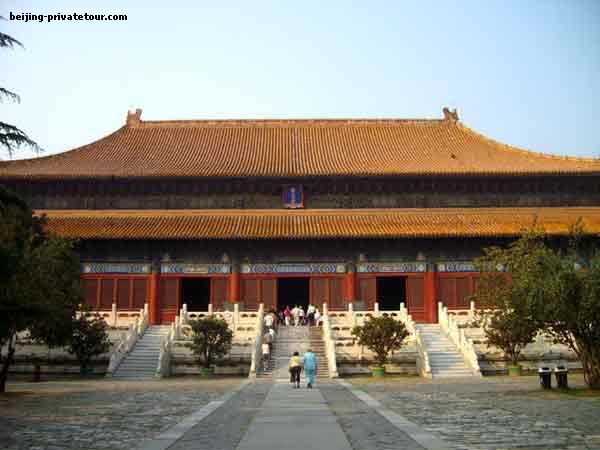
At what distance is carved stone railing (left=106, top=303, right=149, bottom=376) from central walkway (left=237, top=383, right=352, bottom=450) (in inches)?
387

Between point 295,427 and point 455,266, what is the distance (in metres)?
22.2

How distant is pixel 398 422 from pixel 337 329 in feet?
47.6

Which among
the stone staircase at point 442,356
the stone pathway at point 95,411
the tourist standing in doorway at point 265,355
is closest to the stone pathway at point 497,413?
the stone staircase at point 442,356

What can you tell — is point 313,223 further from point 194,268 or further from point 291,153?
point 291,153

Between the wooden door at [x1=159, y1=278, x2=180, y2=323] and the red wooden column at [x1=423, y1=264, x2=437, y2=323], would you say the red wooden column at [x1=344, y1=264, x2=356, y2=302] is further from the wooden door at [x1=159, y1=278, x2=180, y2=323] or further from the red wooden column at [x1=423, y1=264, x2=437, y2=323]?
the wooden door at [x1=159, y1=278, x2=180, y2=323]

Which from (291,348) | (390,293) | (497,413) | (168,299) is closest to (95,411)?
(497,413)

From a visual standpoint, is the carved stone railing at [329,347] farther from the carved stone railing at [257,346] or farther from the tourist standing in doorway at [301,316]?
the tourist standing in doorway at [301,316]

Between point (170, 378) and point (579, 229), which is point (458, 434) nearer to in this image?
point (579, 229)

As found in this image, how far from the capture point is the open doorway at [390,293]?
123 ft

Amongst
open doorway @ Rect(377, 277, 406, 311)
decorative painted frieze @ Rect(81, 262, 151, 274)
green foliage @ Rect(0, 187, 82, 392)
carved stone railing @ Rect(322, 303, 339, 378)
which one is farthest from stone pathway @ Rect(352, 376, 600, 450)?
open doorway @ Rect(377, 277, 406, 311)

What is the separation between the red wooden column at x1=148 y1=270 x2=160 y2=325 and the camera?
30047 mm

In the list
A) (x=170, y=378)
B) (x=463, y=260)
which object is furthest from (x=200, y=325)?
(x=463, y=260)

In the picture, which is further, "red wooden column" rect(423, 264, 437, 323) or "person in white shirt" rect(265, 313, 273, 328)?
"red wooden column" rect(423, 264, 437, 323)

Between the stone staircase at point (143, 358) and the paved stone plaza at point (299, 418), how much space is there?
4.30m
